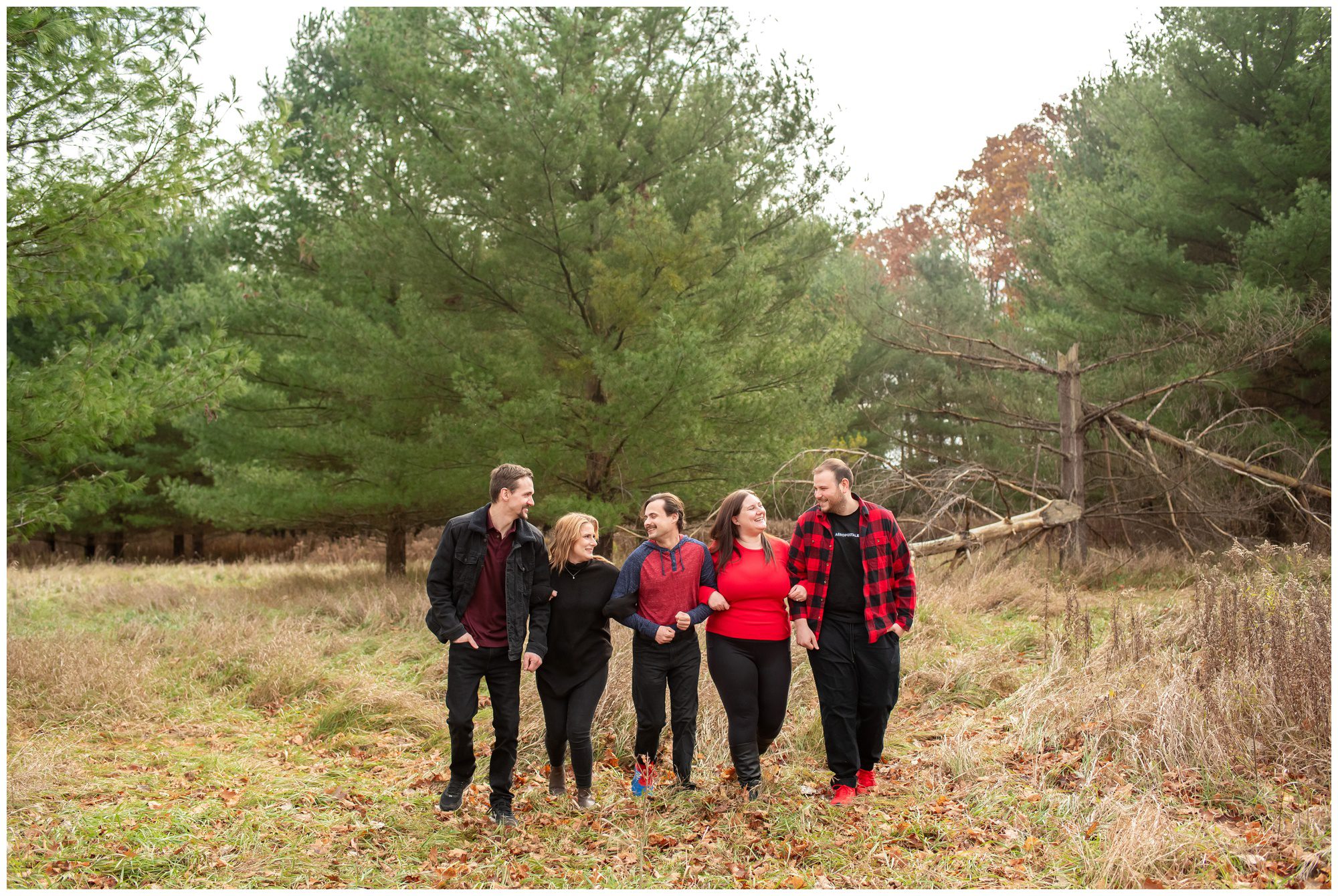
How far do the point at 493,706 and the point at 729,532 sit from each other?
145 centimetres

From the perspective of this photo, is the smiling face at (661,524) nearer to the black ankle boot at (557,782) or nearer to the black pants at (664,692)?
the black pants at (664,692)

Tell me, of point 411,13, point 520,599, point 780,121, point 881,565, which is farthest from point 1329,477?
point 411,13

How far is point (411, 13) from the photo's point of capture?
1319cm

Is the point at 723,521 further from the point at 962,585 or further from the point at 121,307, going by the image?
the point at 121,307

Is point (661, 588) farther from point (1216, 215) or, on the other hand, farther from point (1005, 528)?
point (1216, 215)

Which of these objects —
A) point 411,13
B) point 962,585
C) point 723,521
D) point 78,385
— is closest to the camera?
point 723,521

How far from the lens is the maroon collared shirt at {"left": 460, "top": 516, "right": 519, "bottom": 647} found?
4758 millimetres

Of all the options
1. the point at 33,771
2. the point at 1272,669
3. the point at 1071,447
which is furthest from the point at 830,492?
the point at 1071,447

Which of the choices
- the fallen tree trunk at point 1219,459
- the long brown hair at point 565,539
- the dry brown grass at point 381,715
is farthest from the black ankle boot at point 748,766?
the fallen tree trunk at point 1219,459

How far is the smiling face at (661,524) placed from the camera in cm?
503

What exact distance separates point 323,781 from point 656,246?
701cm

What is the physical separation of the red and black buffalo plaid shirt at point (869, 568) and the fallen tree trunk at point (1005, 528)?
5465 mm

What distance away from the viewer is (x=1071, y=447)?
1270cm

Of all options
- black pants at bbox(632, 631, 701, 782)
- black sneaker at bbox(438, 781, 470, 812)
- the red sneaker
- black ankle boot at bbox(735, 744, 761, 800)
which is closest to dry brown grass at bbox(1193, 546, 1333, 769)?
the red sneaker
